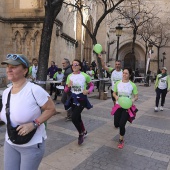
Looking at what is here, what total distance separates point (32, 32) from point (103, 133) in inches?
377

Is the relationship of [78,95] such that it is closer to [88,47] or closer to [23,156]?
[23,156]

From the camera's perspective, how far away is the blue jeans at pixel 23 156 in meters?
2.40

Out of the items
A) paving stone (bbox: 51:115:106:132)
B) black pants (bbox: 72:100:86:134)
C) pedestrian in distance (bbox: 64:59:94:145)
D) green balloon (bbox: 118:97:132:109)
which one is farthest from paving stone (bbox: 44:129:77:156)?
green balloon (bbox: 118:97:132:109)

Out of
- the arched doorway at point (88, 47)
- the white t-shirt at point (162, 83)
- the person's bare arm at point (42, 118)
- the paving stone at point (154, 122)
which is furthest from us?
the arched doorway at point (88, 47)

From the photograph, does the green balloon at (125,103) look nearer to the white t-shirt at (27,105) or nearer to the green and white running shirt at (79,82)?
the green and white running shirt at (79,82)

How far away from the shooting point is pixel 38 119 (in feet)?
7.89

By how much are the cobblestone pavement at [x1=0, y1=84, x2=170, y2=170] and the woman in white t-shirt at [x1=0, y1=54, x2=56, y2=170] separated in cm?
166

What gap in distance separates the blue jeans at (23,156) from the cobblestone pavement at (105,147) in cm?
158

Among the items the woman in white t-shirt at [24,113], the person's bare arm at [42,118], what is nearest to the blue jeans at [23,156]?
the woman in white t-shirt at [24,113]

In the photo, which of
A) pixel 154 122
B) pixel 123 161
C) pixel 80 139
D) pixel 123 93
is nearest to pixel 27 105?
pixel 123 161

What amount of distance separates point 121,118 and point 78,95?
1030 mm

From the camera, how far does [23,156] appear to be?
2.42 meters

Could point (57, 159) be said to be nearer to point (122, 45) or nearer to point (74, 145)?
point (74, 145)

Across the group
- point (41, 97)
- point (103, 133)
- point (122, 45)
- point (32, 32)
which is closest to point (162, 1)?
point (122, 45)
